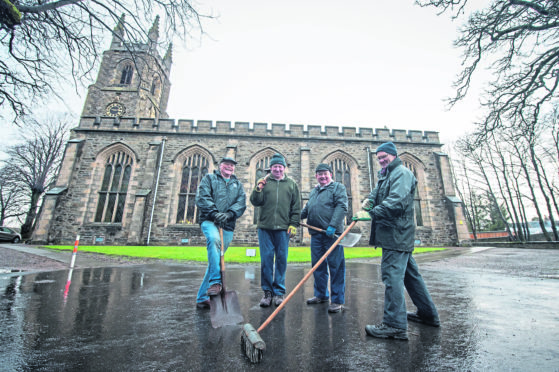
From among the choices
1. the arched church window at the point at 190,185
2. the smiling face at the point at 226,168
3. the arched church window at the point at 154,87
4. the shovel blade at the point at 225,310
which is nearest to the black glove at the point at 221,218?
the smiling face at the point at 226,168

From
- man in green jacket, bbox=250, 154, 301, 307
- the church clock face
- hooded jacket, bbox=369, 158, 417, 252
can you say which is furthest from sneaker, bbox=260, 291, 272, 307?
the church clock face

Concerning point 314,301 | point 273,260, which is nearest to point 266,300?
point 273,260

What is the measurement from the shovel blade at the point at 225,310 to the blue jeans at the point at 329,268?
44.9 inches

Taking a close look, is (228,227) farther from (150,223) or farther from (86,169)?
(86,169)

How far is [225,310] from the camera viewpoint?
2.65m

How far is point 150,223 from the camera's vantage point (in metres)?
15.1

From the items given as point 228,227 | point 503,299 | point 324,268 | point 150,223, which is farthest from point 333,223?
point 150,223

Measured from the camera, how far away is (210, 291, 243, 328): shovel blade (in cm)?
247

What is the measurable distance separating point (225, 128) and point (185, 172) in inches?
163

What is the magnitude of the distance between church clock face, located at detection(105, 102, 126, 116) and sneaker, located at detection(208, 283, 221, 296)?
81.0 feet

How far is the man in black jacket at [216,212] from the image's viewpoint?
301cm

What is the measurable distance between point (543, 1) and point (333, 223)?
20.8ft

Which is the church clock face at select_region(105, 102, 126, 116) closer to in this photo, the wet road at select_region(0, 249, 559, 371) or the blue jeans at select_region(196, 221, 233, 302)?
the wet road at select_region(0, 249, 559, 371)

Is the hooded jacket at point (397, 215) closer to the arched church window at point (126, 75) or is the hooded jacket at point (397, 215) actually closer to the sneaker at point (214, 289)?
the sneaker at point (214, 289)
